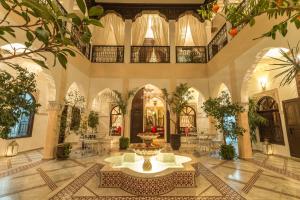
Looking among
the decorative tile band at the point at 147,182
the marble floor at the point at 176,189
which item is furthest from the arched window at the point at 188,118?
the decorative tile band at the point at 147,182

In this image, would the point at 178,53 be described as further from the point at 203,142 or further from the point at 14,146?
the point at 14,146

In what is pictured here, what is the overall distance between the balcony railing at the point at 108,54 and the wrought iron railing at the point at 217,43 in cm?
474

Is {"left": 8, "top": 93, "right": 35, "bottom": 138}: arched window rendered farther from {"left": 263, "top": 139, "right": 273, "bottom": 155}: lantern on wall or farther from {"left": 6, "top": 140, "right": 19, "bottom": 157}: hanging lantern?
{"left": 263, "top": 139, "right": 273, "bottom": 155}: lantern on wall

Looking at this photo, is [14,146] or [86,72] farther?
[86,72]

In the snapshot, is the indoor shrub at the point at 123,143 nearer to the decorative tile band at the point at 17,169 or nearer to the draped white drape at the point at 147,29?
the decorative tile band at the point at 17,169

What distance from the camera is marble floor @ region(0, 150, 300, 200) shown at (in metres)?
3.04

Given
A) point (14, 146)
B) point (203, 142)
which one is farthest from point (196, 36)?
point (14, 146)

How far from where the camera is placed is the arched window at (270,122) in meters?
6.71

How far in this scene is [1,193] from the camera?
3.08m

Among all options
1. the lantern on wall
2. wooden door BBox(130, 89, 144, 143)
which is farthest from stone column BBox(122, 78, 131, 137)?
the lantern on wall

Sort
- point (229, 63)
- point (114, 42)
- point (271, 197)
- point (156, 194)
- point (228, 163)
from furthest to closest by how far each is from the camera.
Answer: point (114, 42) → point (229, 63) → point (228, 163) → point (156, 194) → point (271, 197)

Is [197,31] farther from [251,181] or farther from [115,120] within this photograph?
[251,181]

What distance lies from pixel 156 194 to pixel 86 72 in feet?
22.9

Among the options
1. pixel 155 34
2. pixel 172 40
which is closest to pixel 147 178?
pixel 172 40
